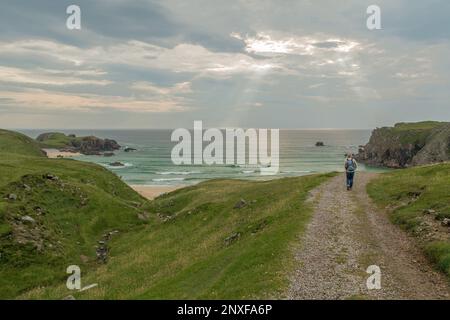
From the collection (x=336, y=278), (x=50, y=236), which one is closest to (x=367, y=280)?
(x=336, y=278)

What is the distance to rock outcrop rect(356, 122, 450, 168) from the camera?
146625 mm

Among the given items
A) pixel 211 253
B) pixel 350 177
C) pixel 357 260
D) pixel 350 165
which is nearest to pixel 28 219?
pixel 211 253

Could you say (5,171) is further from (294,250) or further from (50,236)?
(294,250)

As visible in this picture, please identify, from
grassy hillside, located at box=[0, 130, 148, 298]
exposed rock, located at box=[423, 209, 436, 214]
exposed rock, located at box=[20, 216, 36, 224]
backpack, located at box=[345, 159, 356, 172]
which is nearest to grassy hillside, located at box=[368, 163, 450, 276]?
exposed rock, located at box=[423, 209, 436, 214]

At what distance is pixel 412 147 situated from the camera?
573 ft

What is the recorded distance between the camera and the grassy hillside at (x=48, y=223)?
32000 mm

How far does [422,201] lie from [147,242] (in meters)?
29.3

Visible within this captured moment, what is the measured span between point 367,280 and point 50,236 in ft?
108

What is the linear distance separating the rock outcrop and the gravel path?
5226 inches

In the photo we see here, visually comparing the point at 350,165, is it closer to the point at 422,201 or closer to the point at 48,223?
the point at 422,201

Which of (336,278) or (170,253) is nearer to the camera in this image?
(336,278)

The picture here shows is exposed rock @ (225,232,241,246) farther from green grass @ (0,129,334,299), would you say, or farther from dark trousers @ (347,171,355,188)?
dark trousers @ (347,171,355,188)

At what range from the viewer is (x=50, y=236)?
37.7 metres
